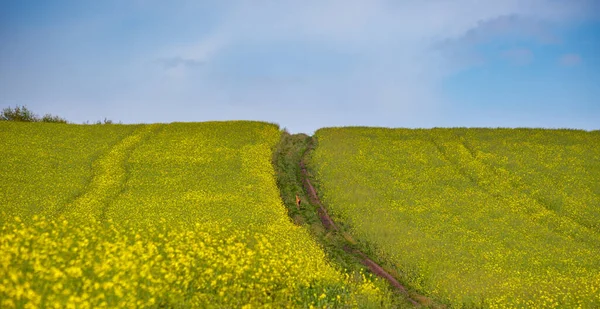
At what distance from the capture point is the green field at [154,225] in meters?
18.7

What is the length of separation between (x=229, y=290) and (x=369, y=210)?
21.0 metres

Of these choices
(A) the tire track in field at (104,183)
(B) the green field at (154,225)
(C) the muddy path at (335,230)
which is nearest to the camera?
(B) the green field at (154,225)

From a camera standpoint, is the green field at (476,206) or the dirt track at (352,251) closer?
the green field at (476,206)

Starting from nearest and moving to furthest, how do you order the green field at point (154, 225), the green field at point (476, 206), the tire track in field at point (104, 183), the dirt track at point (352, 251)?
the green field at point (154, 225) < the green field at point (476, 206) < the dirt track at point (352, 251) < the tire track in field at point (104, 183)

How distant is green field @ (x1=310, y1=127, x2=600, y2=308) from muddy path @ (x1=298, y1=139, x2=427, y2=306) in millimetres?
615

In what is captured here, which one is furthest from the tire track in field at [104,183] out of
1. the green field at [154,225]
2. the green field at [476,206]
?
the green field at [476,206]

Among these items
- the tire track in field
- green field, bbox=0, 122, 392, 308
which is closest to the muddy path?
green field, bbox=0, 122, 392, 308

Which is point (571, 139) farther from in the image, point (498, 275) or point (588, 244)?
point (498, 275)

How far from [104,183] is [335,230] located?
17446 millimetres

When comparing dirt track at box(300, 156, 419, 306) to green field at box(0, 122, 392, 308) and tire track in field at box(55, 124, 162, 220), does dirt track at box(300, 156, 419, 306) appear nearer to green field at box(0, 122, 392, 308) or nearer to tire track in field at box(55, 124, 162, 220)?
green field at box(0, 122, 392, 308)

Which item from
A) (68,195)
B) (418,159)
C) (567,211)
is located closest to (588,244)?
(567,211)

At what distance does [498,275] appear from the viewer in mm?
32062

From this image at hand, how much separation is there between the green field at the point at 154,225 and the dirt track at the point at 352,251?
2.33m

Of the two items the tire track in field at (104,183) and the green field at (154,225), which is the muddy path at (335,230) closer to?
the green field at (154,225)
